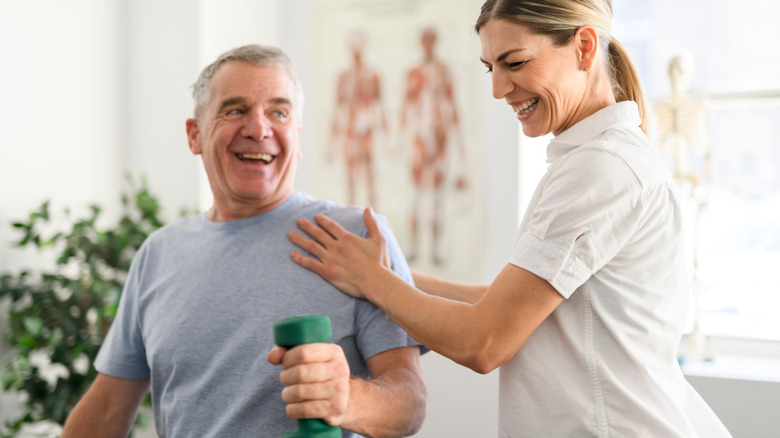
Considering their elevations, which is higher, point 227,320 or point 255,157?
point 255,157

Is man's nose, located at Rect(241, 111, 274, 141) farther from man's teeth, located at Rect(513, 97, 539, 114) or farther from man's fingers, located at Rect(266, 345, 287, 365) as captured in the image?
man's fingers, located at Rect(266, 345, 287, 365)

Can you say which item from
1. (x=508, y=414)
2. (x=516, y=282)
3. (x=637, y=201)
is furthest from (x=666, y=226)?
(x=508, y=414)

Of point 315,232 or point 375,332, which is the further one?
point 315,232

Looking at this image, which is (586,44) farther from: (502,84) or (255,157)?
(255,157)

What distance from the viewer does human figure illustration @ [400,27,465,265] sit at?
10.9 feet

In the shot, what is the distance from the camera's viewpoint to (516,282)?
3.61ft

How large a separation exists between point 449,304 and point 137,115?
274 centimetres

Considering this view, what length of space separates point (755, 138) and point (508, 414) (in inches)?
98.4

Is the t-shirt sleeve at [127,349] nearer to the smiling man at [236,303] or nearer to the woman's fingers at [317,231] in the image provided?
the smiling man at [236,303]

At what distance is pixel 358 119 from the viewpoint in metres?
3.57

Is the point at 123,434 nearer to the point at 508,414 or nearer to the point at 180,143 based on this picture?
the point at 508,414

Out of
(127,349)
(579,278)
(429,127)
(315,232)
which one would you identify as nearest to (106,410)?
(127,349)

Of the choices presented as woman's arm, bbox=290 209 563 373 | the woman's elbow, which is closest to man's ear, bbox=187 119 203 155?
woman's arm, bbox=290 209 563 373

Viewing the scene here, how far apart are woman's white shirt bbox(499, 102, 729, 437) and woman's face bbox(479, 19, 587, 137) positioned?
10 centimetres
